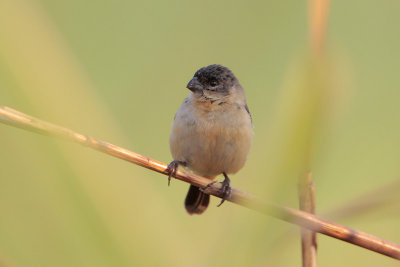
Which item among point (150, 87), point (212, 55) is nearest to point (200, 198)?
point (212, 55)

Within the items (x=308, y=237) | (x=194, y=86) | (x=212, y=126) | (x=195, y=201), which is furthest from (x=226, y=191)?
(x=195, y=201)

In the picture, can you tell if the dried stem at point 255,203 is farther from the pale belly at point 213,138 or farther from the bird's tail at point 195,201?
the bird's tail at point 195,201

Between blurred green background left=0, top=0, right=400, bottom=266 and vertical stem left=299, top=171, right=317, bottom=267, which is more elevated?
blurred green background left=0, top=0, right=400, bottom=266

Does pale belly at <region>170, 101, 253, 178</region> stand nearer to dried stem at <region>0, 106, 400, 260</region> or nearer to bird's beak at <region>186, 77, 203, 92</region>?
bird's beak at <region>186, 77, 203, 92</region>

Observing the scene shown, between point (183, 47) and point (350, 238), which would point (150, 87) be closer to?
point (183, 47)

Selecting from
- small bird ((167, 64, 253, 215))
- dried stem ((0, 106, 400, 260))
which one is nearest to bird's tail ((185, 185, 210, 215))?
small bird ((167, 64, 253, 215))

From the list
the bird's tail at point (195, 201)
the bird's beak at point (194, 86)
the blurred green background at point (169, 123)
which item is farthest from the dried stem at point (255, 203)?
the bird's tail at point (195, 201)
